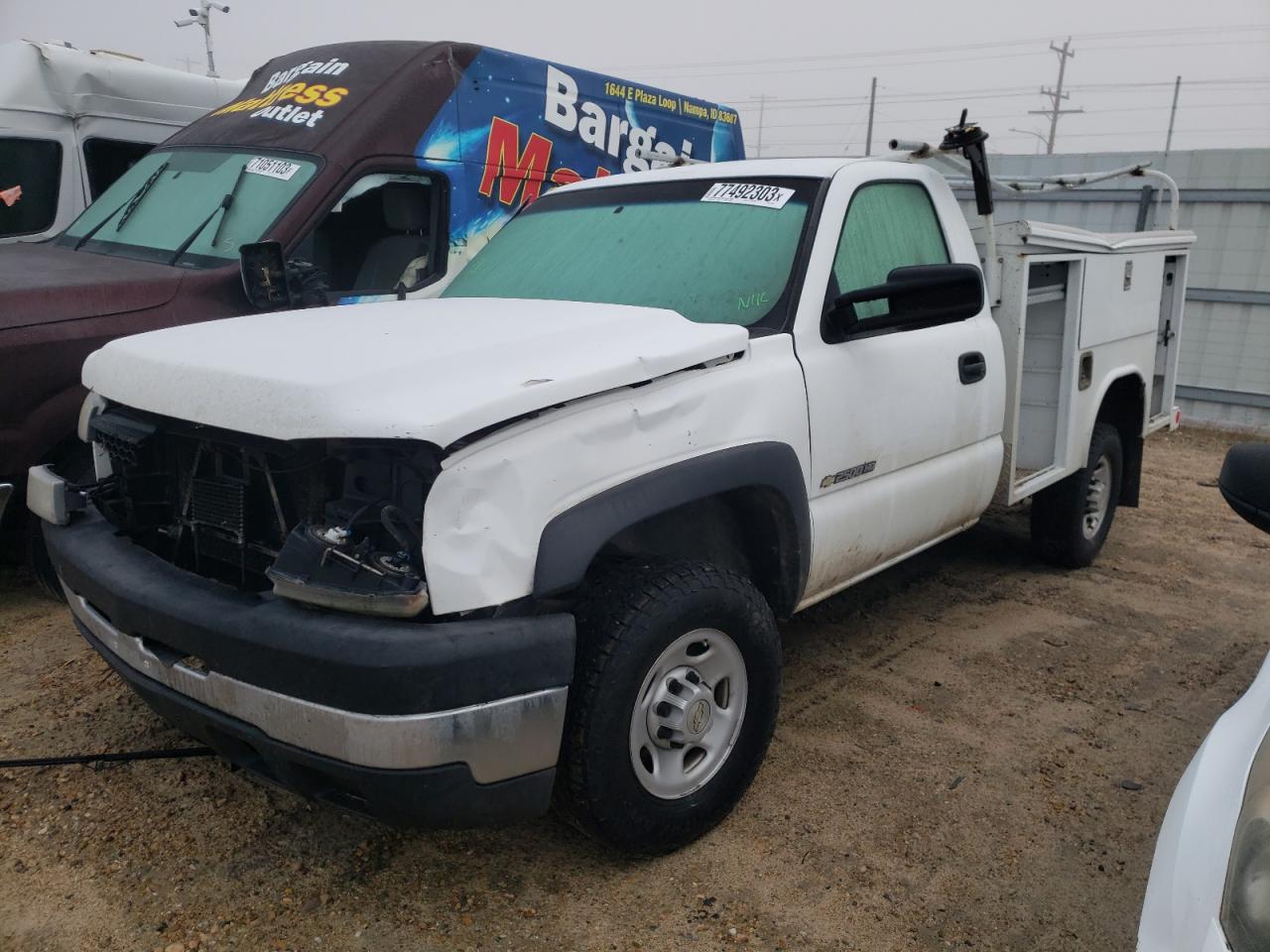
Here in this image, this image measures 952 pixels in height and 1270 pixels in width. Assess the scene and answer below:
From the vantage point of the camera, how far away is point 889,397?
11.2 ft

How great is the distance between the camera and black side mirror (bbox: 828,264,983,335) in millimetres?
3020

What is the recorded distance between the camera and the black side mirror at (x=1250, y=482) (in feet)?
6.58

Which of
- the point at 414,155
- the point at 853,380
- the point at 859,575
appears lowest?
the point at 859,575

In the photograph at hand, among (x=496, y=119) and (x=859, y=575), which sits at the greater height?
(x=496, y=119)

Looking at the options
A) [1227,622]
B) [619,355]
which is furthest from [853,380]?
[1227,622]

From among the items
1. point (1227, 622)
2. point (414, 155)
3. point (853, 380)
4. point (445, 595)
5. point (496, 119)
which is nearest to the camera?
point (445, 595)

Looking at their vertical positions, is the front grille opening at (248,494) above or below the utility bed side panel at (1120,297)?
below

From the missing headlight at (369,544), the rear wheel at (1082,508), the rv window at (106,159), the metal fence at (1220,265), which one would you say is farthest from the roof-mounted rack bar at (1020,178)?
the rv window at (106,159)

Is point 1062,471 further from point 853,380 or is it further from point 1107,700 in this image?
point 853,380

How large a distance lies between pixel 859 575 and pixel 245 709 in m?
2.11

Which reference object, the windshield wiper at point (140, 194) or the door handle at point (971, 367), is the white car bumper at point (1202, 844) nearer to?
the door handle at point (971, 367)

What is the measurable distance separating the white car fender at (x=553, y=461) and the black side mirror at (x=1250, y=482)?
1188 millimetres

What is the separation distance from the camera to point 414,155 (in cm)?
565

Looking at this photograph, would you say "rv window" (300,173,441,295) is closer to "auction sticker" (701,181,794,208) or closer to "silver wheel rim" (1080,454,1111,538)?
"auction sticker" (701,181,794,208)
